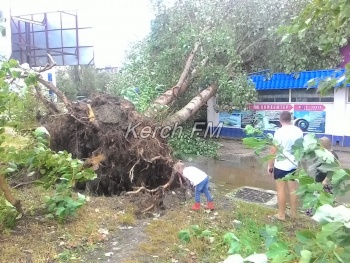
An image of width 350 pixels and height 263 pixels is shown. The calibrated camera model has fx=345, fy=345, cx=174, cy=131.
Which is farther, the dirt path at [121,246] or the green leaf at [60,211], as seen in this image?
the green leaf at [60,211]

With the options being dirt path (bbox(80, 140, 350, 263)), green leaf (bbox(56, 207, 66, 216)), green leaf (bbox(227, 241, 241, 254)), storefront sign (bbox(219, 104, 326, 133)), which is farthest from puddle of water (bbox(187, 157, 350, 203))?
green leaf (bbox(227, 241, 241, 254))

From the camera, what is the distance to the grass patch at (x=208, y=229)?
352cm

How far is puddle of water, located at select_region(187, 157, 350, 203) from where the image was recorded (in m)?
7.23

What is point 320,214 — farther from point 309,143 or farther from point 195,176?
point 195,176

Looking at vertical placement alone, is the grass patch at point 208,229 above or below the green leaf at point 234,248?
below

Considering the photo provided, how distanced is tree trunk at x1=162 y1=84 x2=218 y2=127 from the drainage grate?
222 cm

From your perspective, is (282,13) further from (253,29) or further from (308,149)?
(308,149)

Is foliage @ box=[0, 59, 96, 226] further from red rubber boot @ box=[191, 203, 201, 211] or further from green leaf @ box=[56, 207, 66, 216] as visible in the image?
red rubber boot @ box=[191, 203, 201, 211]

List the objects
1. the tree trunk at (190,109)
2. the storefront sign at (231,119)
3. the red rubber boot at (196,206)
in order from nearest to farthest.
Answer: the red rubber boot at (196,206), the tree trunk at (190,109), the storefront sign at (231,119)

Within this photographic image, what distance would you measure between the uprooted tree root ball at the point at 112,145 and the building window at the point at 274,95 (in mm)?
7161

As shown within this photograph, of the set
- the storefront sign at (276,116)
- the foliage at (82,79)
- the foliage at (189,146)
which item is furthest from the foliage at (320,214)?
the foliage at (82,79)

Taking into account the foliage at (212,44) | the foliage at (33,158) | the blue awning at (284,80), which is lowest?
the foliage at (33,158)

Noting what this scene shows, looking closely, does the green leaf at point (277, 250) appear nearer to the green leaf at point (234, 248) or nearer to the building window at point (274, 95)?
the green leaf at point (234, 248)

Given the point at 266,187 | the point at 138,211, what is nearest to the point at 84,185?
the point at 138,211
